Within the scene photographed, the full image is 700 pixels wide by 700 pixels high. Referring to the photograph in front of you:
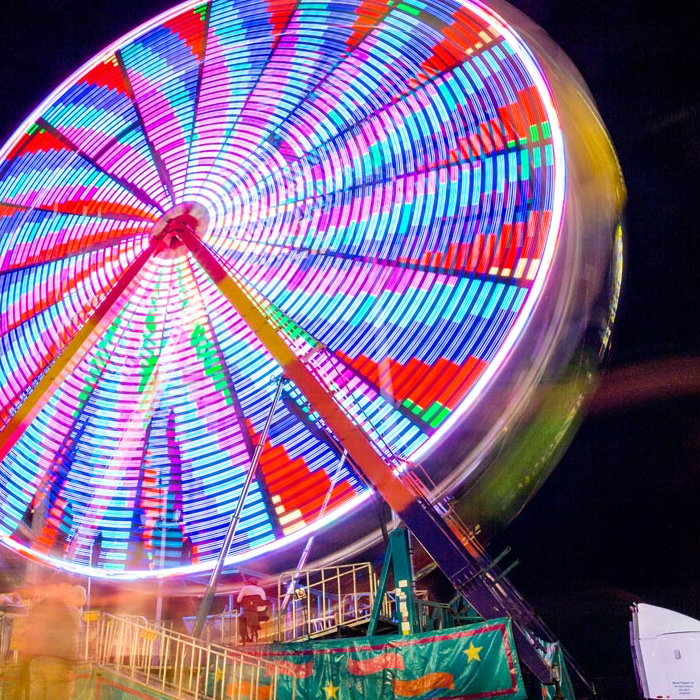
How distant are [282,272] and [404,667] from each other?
663 centimetres

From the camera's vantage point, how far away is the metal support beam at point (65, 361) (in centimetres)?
992

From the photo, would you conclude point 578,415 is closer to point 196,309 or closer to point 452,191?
point 452,191

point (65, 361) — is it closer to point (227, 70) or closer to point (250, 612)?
point (250, 612)

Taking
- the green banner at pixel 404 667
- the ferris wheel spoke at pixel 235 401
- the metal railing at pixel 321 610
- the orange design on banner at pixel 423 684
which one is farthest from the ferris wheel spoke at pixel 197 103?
the orange design on banner at pixel 423 684

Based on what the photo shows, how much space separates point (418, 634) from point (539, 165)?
20.5 ft

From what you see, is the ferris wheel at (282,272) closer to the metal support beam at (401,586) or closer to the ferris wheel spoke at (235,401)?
the ferris wheel spoke at (235,401)

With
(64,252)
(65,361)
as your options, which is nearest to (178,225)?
(65,361)

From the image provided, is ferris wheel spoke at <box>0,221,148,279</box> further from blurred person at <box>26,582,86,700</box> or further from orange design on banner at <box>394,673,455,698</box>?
orange design on banner at <box>394,673,455,698</box>

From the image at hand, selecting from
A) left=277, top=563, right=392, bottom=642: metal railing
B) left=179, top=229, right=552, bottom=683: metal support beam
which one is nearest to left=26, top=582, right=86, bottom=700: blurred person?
left=179, top=229, right=552, bottom=683: metal support beam

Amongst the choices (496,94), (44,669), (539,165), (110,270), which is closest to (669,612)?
(539,165)

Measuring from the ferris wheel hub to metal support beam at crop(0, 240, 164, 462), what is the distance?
179 mm

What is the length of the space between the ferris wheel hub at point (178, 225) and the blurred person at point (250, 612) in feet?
18.3

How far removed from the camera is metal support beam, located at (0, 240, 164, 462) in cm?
992

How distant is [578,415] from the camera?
12.9 metres
